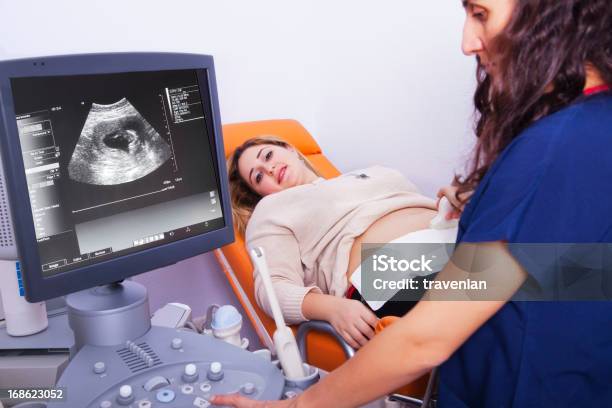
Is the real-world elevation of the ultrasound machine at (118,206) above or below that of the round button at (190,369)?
above

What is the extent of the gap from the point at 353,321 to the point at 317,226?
1.33ft

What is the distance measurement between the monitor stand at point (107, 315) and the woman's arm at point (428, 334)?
0.93 ft

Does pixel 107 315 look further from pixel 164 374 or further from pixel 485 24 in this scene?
pixel 485 24

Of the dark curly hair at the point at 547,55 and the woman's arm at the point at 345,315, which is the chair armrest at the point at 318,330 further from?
the dark curly hair at the point at 547,55

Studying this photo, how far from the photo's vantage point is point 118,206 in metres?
1.04

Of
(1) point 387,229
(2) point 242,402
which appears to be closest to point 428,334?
(2) point 242,402

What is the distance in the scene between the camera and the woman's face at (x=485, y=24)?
0.83 metres

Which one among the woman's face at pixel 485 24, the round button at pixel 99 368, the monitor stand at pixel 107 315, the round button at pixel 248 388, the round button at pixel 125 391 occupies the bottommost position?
the round button at pixel 248 388

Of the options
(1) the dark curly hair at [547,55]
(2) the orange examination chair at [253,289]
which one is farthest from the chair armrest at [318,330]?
(1) the dark curly hair at [547,55]

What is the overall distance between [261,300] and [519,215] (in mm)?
893

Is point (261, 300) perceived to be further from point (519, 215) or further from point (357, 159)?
point (357, 159)

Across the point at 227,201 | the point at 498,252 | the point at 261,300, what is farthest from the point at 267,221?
the point at 498,252

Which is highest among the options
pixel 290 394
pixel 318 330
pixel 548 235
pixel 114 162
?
pixel 114 162

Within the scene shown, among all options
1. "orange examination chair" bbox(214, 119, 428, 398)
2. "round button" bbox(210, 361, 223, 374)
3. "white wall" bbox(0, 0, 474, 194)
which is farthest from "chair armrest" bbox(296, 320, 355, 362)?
"white wall" bbox(0, 0, 474, 194)
